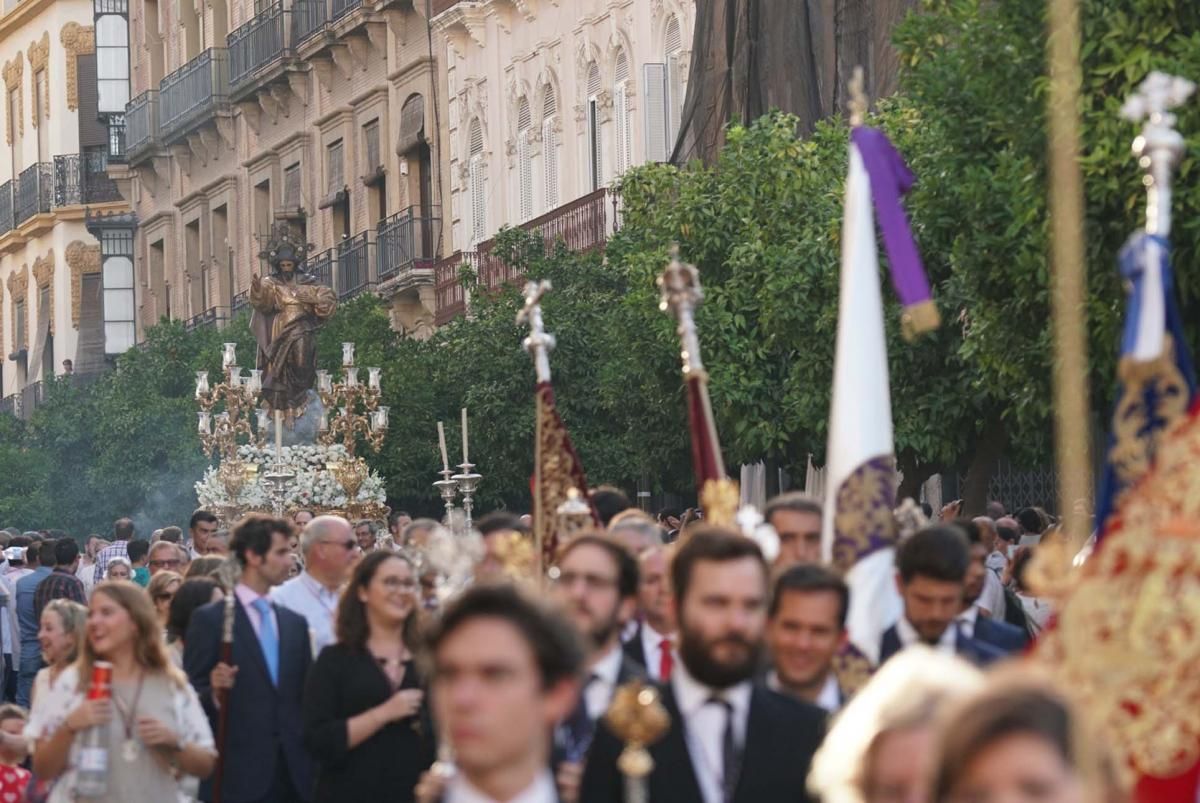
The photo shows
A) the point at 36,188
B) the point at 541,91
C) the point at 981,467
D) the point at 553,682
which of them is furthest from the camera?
the point at 36,188

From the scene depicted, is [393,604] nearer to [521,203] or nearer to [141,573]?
[141,573]

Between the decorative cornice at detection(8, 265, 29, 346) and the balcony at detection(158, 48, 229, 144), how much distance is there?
10323 millimetres

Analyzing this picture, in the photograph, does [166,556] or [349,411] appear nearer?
[166,556]

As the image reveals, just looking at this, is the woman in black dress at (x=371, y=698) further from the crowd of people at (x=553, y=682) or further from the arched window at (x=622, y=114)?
the arched window at (x=622, y=114)

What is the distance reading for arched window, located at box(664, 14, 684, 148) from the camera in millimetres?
38625

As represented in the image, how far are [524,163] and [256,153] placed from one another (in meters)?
14.6

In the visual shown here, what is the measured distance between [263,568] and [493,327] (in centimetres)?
2364

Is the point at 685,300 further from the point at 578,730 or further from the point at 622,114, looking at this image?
the point at 622,114

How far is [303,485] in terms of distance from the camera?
2747 cm

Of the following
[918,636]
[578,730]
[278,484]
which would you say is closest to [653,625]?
[918,636]

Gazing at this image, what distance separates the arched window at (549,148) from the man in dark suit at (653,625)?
33.6 m

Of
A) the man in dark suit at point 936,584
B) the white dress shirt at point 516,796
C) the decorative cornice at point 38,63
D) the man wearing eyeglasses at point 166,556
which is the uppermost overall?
the decorative cornice at point 38,63

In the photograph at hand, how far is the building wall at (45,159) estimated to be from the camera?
69188 mm

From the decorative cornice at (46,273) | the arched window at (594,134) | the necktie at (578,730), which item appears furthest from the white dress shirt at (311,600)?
the decorative cornice at (46,273)
